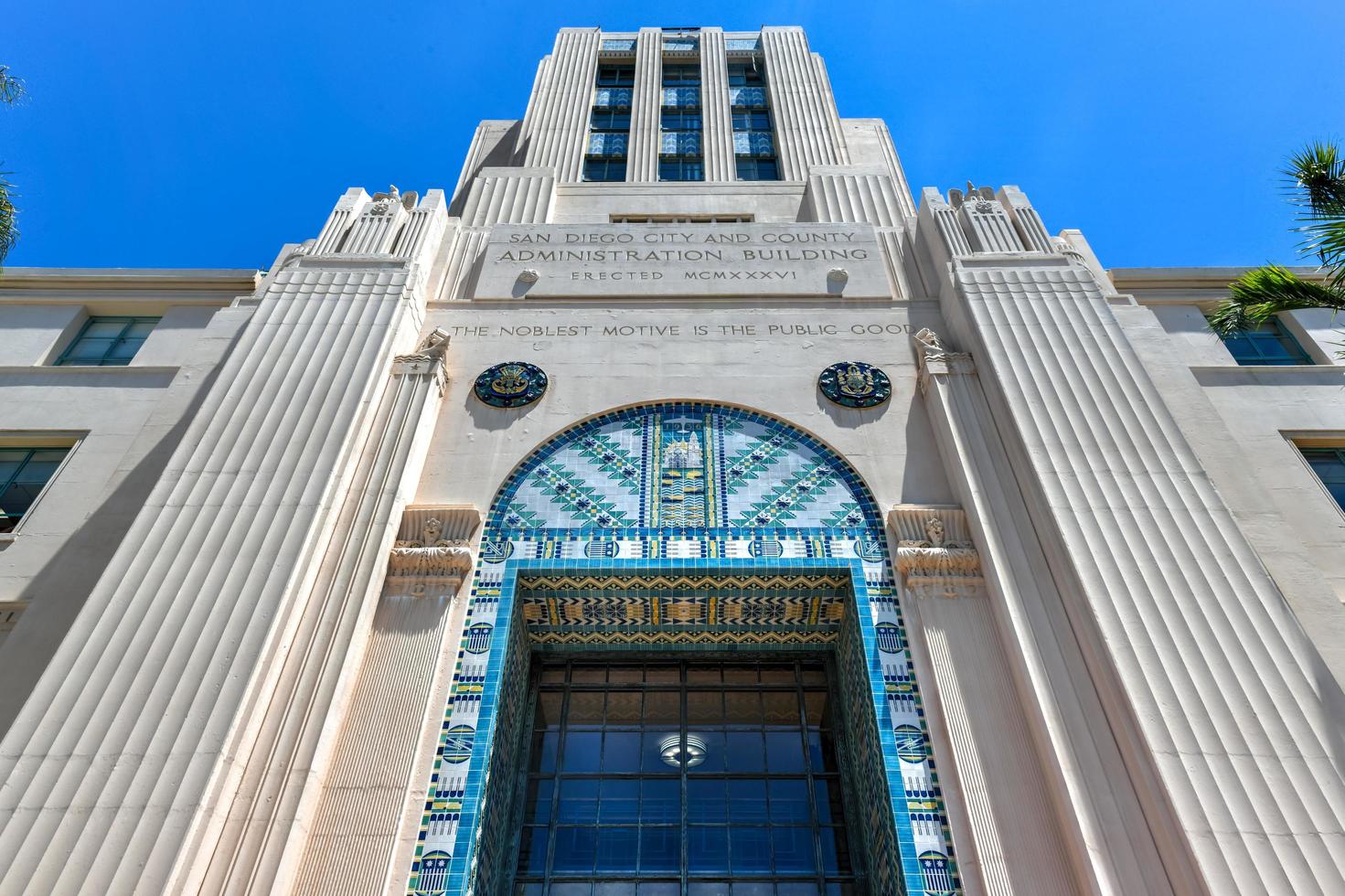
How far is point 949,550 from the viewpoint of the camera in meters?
9.23

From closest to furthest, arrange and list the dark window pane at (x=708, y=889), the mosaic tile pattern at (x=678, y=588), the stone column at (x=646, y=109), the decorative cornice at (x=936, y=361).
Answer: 1. the mosaic tile pattern at (x=678, y=588)
2. the dark window pane at (x=708, y=889)
3. the decorative cornice at (x=936, y=361)
4. the stone column at (x=646, y=109)

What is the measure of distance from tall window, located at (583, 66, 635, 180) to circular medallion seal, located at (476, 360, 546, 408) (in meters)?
11.8

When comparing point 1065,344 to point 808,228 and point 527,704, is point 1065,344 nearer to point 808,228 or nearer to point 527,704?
point 808,228

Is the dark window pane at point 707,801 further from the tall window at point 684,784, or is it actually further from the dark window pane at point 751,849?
the dark window pane at point 751,849

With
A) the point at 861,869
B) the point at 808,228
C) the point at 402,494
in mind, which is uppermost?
the point at 808,228

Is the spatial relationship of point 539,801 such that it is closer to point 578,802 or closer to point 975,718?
point 578,802

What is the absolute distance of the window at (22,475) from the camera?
36.5 feet

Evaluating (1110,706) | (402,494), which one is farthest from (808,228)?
(1110,706)

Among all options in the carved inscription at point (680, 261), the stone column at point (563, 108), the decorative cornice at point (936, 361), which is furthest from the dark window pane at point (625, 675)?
the stone column at point (563, 108)

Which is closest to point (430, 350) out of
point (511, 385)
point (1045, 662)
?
point (511, 385)

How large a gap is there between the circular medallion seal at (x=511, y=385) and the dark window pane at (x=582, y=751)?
4.12m

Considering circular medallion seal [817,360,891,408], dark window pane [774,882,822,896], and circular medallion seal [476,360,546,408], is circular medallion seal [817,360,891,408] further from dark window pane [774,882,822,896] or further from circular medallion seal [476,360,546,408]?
dark window pane [774,882,822,896]

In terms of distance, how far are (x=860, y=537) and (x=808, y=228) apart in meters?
6.61

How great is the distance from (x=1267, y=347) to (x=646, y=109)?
16.4m
